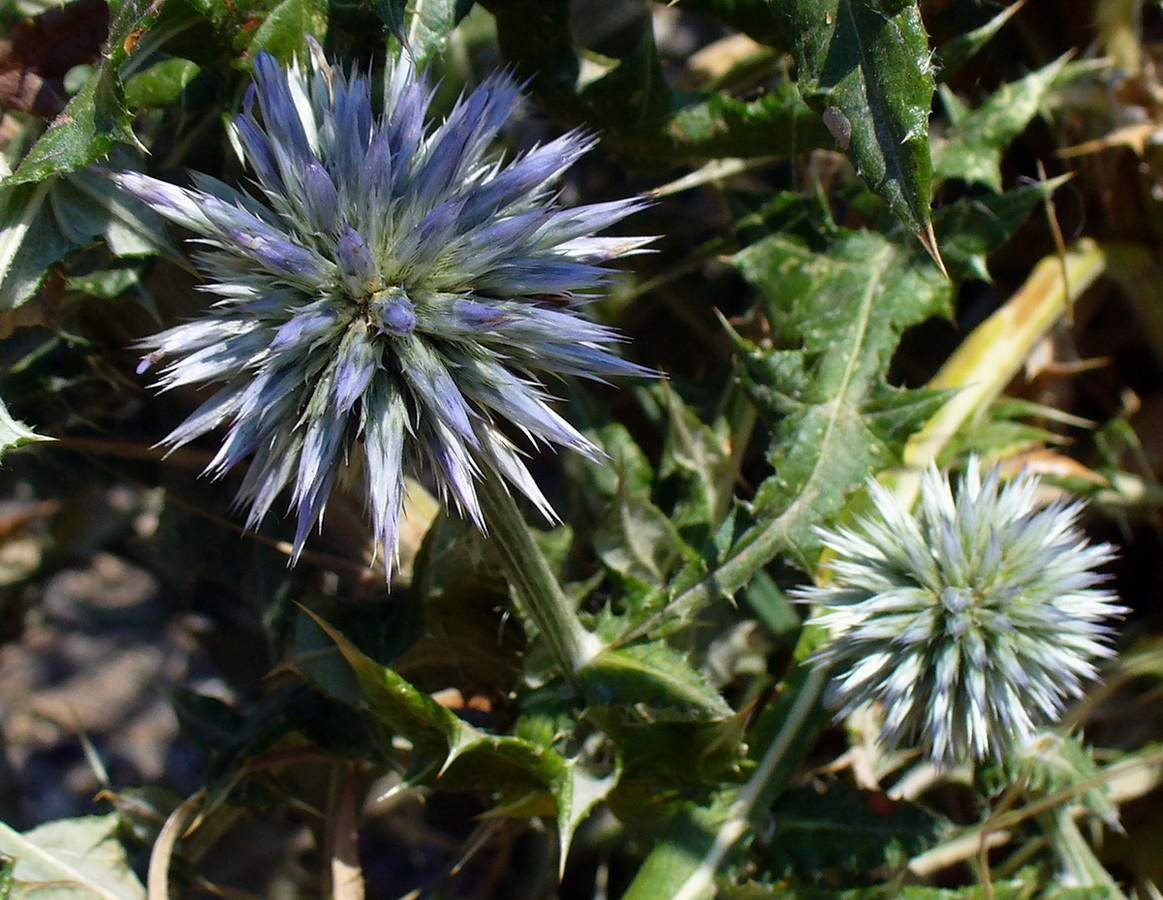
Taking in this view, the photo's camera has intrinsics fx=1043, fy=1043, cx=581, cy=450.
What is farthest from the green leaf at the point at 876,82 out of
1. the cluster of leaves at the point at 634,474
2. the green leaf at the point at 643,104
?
the green leaf at the point at 643,104

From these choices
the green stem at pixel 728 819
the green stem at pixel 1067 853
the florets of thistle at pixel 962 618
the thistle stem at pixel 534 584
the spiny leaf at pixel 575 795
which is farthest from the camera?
the green stem at pixel 1067 853

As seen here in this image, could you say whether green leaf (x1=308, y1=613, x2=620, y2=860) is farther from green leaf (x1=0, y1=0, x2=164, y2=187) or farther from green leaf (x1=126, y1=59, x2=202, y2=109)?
green leaf (x1=126, y1=59, x2=202, y2=109)

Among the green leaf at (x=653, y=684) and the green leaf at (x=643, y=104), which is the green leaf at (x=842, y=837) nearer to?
the green leaf at (x=653, y=684)

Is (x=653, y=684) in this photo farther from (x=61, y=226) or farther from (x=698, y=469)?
(x=61, y=226)

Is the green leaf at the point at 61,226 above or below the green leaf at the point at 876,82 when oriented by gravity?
above

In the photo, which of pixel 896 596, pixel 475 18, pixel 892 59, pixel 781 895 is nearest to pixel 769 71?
pixel 475 18

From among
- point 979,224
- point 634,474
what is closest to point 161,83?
point 634,474

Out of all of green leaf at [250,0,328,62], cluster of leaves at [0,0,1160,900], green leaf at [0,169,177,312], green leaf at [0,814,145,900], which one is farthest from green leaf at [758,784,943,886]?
green leaf at [250,0,328,62]
